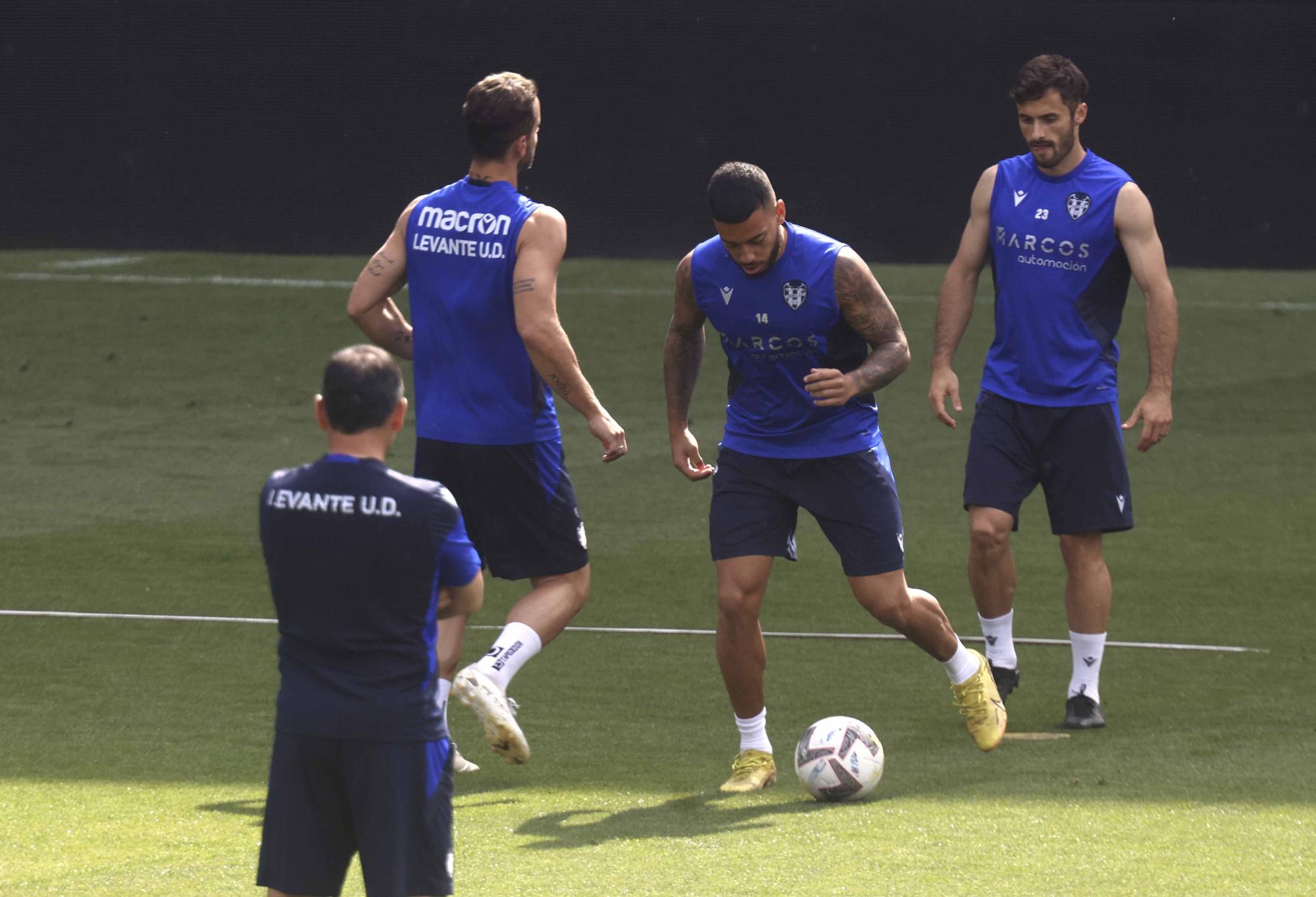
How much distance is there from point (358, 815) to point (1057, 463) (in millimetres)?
3254

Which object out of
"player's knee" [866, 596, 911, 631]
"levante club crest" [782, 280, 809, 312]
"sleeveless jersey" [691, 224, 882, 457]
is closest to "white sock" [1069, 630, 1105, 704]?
"player's knee" [866, 596, 911, 631]

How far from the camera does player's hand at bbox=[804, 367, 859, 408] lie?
4715 mm

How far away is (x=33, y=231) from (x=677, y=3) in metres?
6.15

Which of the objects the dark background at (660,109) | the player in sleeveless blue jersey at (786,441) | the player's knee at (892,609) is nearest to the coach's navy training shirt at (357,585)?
the player in sleeveless blue jersey at (786,441)

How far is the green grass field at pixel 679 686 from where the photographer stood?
4.15 m

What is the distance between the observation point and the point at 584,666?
6457mm

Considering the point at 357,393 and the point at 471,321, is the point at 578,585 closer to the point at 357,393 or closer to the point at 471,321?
the point at 471,321

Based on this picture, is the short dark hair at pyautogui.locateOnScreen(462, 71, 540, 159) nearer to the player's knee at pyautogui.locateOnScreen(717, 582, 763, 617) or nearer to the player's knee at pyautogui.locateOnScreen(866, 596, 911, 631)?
the player's knee at pyautogui.locateOnScreen(717, 582, 763, 617)

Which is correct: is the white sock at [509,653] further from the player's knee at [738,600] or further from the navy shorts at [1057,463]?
the navy shorts at [1057,463]

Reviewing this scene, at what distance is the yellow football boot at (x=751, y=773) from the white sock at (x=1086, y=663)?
120 centimetres

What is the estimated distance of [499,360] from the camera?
4.75 m

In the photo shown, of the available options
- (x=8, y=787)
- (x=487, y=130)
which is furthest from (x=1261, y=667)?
(x=8, y=787)

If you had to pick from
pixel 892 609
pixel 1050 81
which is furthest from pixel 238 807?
pixel 1050 81

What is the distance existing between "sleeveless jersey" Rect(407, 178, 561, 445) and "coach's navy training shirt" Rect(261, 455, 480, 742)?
179 centimetres
